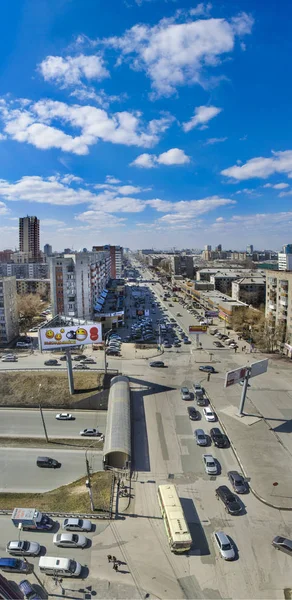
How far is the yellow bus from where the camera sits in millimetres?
15672

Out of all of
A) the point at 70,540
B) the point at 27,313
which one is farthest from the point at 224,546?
the point at 27,313

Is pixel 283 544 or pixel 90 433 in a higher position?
pixel 283 544

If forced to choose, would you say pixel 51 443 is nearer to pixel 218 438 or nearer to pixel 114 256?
pixel 218 438

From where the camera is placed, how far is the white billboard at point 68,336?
A: 33.8m

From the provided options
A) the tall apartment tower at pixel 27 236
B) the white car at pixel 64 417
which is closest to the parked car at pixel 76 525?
the white car at pixel 64 417

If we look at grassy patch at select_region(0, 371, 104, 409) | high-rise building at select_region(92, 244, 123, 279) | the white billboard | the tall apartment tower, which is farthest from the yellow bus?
the tall apartment tower

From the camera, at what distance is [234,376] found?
2927cm

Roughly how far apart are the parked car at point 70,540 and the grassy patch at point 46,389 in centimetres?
1760

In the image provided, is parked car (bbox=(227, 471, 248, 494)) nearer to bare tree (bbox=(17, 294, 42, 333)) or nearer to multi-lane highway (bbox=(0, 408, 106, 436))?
multi-lane highway (bbox=(0, 408, 106, 436))

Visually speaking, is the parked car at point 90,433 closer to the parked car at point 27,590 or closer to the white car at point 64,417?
the white car at point 64,417

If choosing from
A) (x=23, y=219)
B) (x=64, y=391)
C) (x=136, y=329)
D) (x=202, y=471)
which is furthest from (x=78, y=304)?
(x=23, y=219)

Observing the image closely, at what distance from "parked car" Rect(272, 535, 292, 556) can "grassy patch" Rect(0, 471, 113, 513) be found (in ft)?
30.2

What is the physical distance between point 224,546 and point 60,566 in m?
7.78

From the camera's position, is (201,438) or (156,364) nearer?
(201,438)
